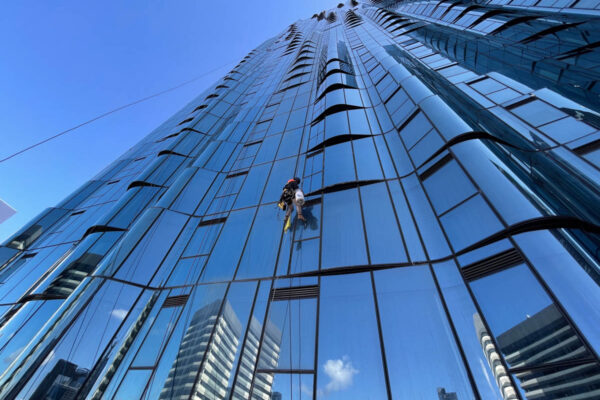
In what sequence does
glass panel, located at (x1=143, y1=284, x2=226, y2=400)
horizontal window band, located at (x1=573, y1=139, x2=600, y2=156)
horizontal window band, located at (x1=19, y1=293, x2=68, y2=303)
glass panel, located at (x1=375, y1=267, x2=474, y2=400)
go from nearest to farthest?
glass panel, located at (x1=375, y1=267, x2=474, y2=400), glass panel, located at (x1=143, y1=284, x2=226, y2=400), horizontal window band, located at (x1=573, y1=139, x2=600, y2=156), horizontal window band, located at (x1=19, y1=293, x2=68, y2=303)

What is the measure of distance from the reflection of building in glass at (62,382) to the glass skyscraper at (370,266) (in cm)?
4

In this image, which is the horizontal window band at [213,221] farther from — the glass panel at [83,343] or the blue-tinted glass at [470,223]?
the blue-tinted glass at [470,223]

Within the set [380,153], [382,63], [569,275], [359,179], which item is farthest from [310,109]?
[569,275]

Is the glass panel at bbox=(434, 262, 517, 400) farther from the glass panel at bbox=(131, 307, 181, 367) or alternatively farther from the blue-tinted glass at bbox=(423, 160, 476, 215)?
the glass panel at bbox=(131, 307, 181, 367)

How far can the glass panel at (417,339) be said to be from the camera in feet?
14.1

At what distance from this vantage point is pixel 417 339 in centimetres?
491

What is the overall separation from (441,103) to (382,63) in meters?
8.84

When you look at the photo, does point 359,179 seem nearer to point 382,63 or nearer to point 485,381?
point 485,381

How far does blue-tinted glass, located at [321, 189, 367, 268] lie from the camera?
A: 6.93 meters

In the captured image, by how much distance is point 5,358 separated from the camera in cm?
745

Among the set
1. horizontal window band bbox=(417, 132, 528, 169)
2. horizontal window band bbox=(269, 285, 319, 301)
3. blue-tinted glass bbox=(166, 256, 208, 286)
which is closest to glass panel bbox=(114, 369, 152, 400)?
blue-tinted glass bbox=(166, 256, 208, 286)

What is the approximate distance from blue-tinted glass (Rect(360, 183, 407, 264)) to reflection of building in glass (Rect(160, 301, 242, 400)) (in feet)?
13.7

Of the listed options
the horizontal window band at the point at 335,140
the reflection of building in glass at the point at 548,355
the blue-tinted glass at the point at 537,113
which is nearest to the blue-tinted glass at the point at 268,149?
the horizontal window band at the point at 335,140

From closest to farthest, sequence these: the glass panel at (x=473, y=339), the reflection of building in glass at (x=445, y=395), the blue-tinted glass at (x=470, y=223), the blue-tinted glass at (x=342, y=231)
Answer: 1. the glass panel at (x=473, y=339)
2. the reflection of building in glass at (x=445, y=395)
3. the blue-tinted glass at (x=470, y=223)
4. the blue-tinted glass at (x=342, y=231)
